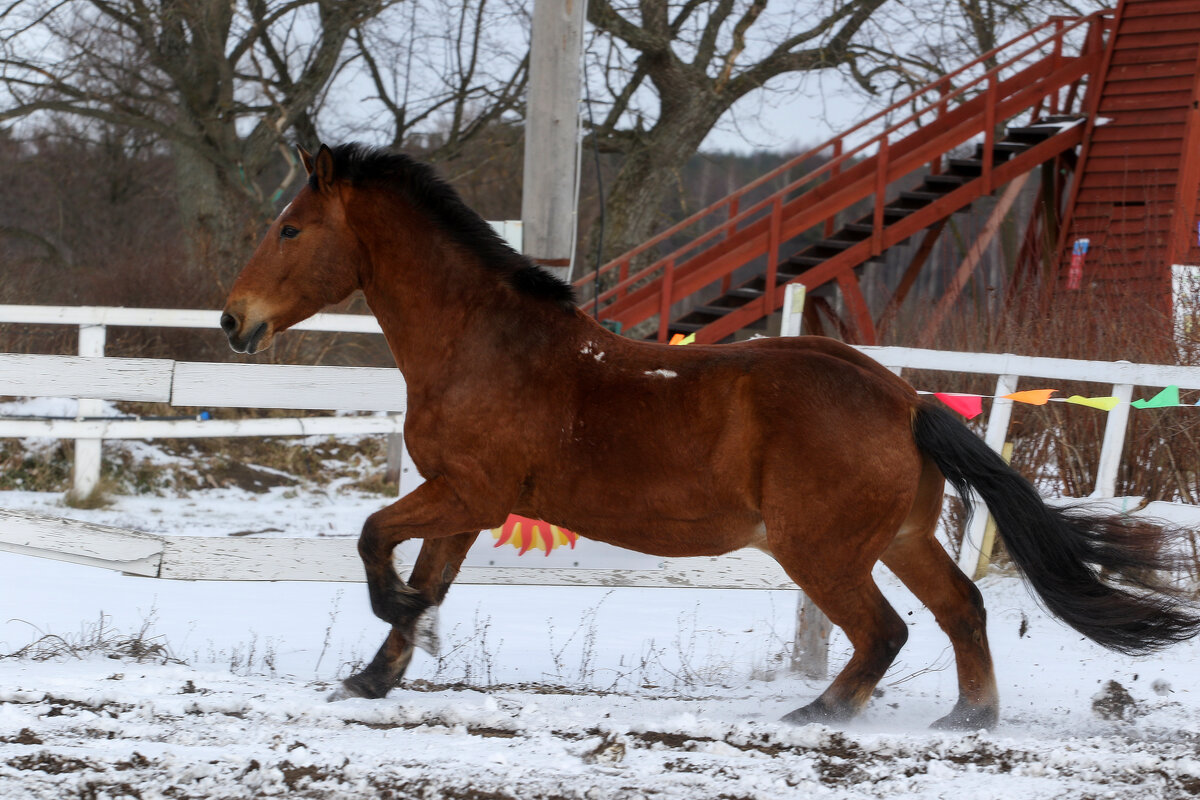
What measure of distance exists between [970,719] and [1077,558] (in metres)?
0.67

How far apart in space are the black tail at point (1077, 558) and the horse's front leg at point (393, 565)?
1.58 metres

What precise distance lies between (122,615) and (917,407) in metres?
3.60

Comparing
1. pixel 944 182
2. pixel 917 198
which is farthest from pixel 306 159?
pixel 944 182

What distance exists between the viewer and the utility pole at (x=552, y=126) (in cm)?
529

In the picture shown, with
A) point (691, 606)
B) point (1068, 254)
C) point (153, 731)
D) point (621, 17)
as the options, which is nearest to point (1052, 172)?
Result: point (1068, 254)

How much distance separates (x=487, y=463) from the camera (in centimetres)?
346

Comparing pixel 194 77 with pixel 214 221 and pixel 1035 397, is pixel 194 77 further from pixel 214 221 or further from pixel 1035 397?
pixel 1035 397

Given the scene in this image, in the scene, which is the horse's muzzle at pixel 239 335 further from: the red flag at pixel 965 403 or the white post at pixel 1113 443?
the white post at pixel 1113 443

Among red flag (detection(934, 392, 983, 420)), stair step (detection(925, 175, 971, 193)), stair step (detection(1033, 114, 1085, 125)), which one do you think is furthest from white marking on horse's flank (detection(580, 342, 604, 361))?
stair step (detection(1033, 114, 1085, 125))

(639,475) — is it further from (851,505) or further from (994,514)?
(994,514)

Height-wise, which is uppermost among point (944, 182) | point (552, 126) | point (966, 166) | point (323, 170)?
point (966, 166)

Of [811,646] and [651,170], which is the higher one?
[651,170]

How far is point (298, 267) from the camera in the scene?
11.9ft

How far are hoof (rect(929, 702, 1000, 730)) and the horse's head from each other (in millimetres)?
2574
